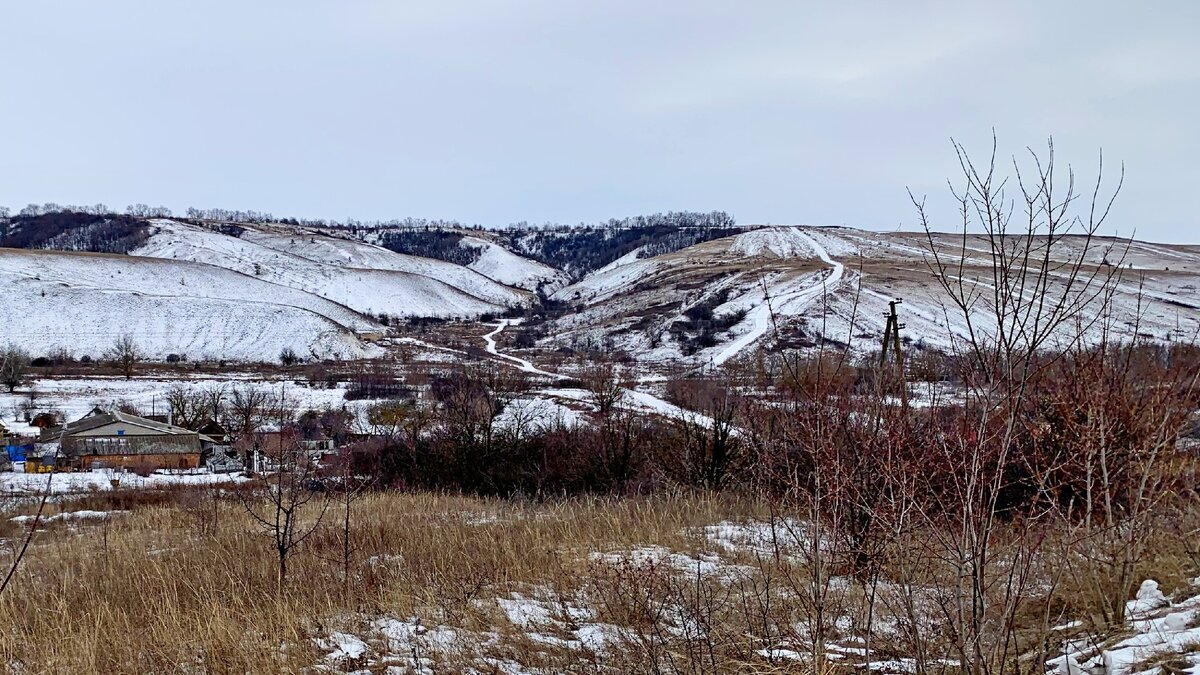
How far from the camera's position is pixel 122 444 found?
32.9 meters

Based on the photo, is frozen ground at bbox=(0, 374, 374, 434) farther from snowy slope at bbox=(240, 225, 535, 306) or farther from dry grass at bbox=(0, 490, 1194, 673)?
snowy slope at bbox=(240, 225, 535, 306)

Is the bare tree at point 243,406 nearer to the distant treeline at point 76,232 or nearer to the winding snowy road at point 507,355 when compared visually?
the winding snowy road at point 507,355

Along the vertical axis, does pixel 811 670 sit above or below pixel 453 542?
above

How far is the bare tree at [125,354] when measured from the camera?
2374 inches

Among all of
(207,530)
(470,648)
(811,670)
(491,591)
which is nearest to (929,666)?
(811,670)

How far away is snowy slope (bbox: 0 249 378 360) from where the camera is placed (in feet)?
242

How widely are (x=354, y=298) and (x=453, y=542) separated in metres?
119

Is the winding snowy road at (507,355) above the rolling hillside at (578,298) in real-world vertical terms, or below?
below

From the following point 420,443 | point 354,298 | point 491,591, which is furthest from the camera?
point 354,298

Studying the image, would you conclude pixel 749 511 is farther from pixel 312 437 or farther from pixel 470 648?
pixel 312 437

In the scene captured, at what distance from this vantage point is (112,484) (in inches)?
926

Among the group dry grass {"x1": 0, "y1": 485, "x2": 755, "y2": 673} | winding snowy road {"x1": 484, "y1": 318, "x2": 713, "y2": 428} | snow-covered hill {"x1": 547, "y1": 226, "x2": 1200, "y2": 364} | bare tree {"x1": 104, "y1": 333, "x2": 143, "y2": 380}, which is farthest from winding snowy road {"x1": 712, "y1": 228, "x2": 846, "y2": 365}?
bare tree {"x1": 104, "y1": 333, "x2": 143, "y2": 380}

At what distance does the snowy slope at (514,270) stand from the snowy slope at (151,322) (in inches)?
3131

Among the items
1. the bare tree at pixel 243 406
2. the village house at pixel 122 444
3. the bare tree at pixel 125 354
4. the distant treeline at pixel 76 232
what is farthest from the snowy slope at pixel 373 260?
the village house at pixel 122 444
